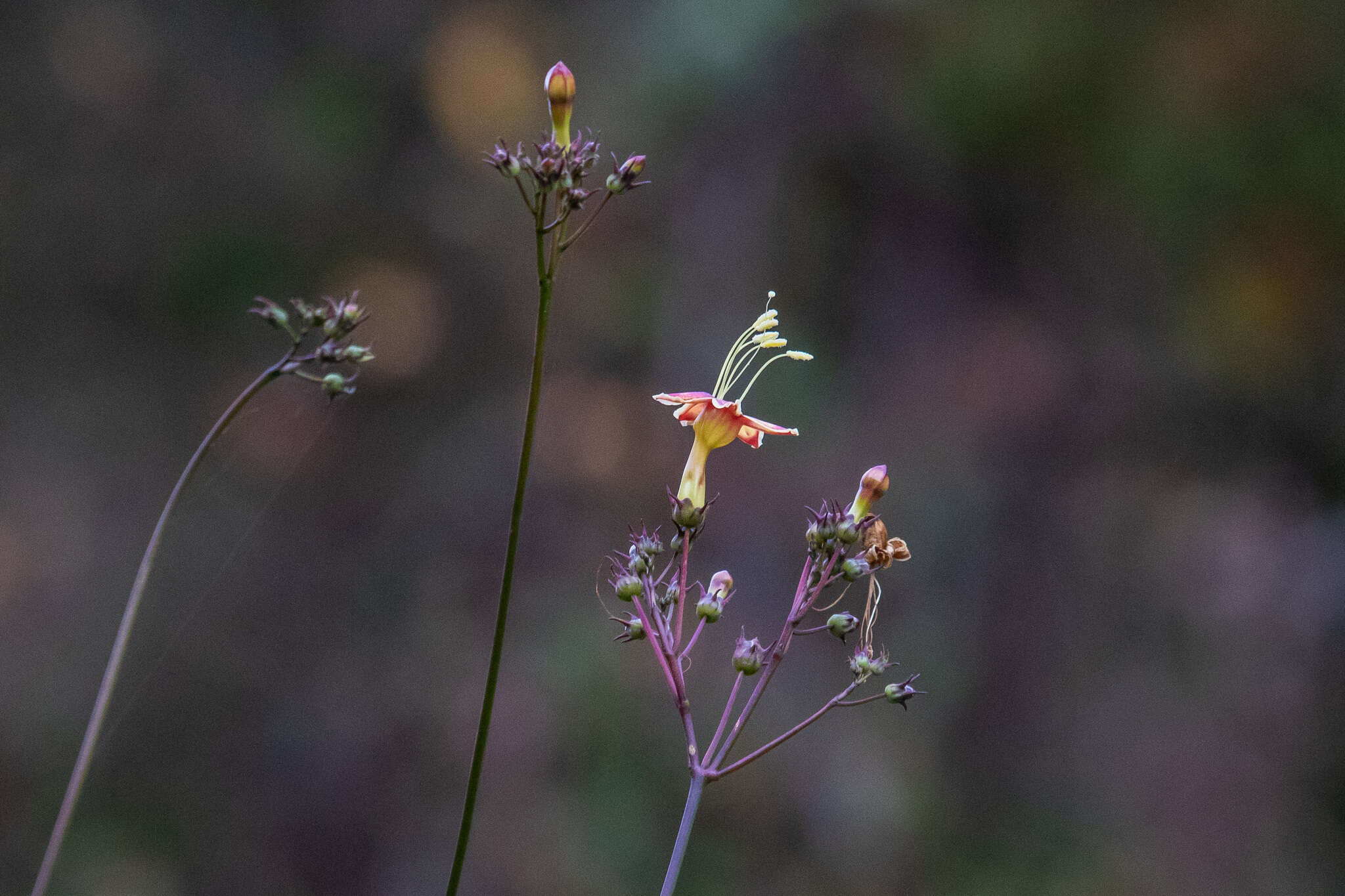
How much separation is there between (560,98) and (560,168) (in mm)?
70

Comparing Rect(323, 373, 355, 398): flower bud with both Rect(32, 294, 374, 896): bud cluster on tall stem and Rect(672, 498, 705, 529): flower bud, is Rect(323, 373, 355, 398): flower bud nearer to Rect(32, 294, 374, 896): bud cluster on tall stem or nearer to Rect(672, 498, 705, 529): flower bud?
Rect(32, 294, 374, 896): bud cluster on tall stem

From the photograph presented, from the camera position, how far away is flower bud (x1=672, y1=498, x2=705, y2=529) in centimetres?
71

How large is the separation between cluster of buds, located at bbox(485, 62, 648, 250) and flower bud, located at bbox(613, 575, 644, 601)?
24 centimetres

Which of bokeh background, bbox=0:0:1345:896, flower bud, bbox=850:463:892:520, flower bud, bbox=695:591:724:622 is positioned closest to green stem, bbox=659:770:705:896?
flower bud, bbox=695:591:724:622

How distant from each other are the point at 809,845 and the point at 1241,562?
2.02 metres

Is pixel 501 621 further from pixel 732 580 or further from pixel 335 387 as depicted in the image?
pixel 732 580

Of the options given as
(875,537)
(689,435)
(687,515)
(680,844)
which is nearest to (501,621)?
(680,844)

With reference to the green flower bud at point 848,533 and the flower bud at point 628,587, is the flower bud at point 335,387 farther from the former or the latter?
the green flower bud at point 848,533

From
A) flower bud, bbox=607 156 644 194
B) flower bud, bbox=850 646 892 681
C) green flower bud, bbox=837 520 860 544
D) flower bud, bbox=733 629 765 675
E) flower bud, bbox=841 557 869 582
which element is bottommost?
flower bud, bbox=733 629 765 675

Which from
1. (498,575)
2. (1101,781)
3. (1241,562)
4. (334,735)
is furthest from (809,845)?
(1241,562)

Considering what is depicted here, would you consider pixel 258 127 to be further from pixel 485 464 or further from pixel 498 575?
pixel 498 575

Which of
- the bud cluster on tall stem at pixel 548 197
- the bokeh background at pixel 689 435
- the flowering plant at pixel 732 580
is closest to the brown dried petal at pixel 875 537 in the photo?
the flowering plant at pixel 732 580

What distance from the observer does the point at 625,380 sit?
3.69m

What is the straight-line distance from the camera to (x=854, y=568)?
700mm
